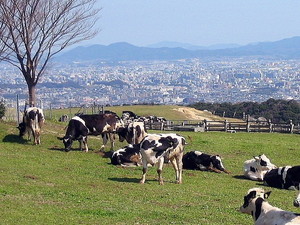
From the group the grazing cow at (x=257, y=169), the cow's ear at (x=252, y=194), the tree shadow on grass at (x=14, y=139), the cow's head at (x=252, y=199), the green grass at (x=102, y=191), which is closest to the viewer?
the cow's head at (x=252, y=199)

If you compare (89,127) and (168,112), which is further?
(168,112)

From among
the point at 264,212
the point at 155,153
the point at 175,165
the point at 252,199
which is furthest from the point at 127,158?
the point at 264,212

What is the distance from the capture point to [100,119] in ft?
99.1

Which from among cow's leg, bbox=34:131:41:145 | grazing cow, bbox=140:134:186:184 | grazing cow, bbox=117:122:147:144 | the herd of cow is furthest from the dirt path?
grazing cow, bbox=140:134:186:184

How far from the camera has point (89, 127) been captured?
2995cm

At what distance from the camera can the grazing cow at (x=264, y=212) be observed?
11586 millimetres

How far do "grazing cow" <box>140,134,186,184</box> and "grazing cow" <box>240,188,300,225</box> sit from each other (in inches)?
323

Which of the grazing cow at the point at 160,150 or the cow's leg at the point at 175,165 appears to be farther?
the cow's leg at the point at 175,165

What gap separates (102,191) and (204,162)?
753cm

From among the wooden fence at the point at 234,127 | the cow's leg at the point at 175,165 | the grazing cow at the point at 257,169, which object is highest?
the cow's leg at the point at 175,165

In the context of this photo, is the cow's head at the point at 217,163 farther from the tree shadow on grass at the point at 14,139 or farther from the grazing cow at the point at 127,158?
the tree shadow on grass at the point at 14,139

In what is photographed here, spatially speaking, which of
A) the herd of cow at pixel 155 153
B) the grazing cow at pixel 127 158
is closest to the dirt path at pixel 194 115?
the herd of cow at pixel 155 153

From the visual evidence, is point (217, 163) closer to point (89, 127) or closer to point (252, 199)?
point (89, 127)

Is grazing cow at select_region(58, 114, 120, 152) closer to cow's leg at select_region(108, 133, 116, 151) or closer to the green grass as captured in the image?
cow's leg at select_region(108, 133, 116, 151)
